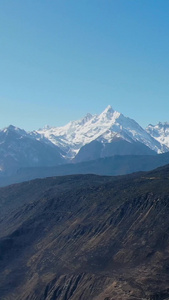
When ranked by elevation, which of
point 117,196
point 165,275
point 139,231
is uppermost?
point 117,196

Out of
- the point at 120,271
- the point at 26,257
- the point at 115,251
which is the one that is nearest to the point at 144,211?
the point at 115,251

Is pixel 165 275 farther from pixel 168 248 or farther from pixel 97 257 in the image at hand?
pixel 97 257

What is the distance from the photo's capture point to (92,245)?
14450 cm

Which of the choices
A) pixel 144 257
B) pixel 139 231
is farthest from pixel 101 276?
pixel 139 231

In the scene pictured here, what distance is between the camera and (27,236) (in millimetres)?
171375

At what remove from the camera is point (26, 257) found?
15712cm

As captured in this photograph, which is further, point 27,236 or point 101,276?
point 27,236

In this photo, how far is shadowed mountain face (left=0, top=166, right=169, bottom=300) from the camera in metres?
119

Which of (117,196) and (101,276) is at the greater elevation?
(117,196)

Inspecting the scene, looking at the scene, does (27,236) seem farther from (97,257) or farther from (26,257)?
(97,257)

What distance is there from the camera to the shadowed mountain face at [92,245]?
390 ft

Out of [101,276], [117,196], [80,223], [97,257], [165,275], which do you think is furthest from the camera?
[117,196]

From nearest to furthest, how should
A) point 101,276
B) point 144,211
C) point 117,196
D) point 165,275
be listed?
point 165,275, point 101,276, point 144,211, point 117,196

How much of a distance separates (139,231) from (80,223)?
2733cm
